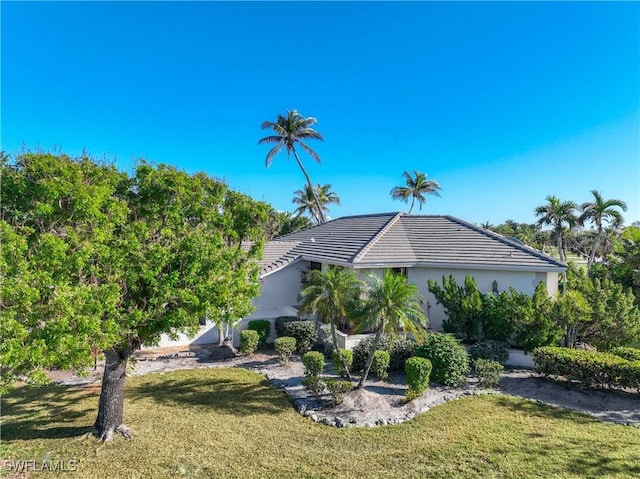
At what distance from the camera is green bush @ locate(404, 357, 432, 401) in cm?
1196

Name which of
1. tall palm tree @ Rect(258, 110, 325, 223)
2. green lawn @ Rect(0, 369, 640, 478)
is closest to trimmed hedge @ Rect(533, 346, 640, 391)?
green lawn @ Rect(0, 369, 640, 478)

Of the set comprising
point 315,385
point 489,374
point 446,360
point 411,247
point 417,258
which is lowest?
point 315,385

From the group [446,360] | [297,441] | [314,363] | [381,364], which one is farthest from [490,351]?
[297,441]

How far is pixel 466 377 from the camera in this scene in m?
14.1

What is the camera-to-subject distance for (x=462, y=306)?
1633 cm

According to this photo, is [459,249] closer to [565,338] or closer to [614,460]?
[565,338]

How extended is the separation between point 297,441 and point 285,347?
6690mm

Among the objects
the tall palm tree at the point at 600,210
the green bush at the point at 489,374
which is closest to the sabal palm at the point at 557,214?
the tall palm tree at the point at 600,210

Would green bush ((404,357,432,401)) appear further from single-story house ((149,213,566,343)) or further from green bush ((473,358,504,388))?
single-story house ((149,213,566,343))

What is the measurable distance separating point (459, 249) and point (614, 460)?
489 inches

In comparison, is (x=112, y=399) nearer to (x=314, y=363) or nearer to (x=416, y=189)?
(x=314, y=363)

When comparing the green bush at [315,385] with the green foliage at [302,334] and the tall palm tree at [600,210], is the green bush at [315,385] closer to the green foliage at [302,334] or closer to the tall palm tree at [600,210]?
the green foliage at [302,334]

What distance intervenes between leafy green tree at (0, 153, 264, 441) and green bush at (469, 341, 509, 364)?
407 inches

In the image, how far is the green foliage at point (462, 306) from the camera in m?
16.2
